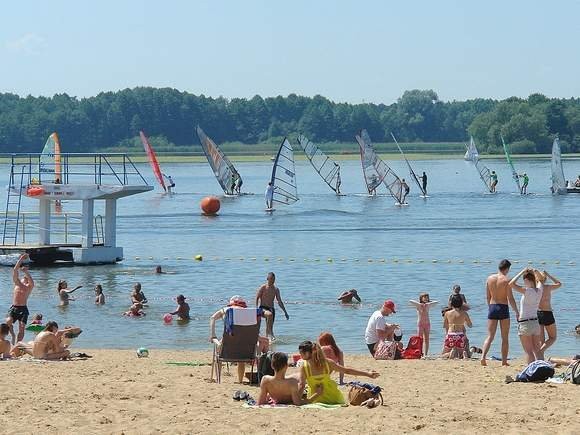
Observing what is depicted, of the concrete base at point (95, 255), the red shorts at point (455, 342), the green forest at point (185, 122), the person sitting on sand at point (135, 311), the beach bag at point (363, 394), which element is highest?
the green forest at point (185, 122)

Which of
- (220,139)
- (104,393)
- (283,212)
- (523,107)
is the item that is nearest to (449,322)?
(104,393)

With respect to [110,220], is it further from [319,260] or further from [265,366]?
[265,366]

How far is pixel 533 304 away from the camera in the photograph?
53.8 feet

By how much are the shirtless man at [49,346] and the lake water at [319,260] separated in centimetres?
377

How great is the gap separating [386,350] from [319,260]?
Answer: 1989 centimetres

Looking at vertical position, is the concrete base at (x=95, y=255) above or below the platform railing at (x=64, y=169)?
below

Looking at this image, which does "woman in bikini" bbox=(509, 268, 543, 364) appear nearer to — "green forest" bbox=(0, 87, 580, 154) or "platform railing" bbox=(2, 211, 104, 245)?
"platform railing" bbox=(2, 211, 104, 245)

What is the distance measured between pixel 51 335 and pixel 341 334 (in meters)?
6.44

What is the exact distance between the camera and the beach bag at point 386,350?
18438 millimetres

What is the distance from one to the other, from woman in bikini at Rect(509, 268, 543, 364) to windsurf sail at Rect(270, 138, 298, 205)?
42.3 meters

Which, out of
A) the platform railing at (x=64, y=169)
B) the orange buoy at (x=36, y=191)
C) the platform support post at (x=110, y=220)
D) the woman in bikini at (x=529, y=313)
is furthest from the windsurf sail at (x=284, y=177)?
the woman in bikini at (x=529, y=313)

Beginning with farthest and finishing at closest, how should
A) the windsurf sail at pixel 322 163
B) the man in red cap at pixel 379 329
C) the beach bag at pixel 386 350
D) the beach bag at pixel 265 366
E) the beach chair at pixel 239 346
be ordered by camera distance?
the windsurf sail at pixel 322 163
the man in red cap at pixel 379 329
the beach bag at pixel 386 350
the beach chair at pixel 239 346
the beach bag at pixel 265 366

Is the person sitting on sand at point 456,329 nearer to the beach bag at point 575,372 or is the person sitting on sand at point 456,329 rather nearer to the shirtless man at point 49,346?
the beach bag at point 575,372

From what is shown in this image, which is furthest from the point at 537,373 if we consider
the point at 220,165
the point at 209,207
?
the point at 220,165
